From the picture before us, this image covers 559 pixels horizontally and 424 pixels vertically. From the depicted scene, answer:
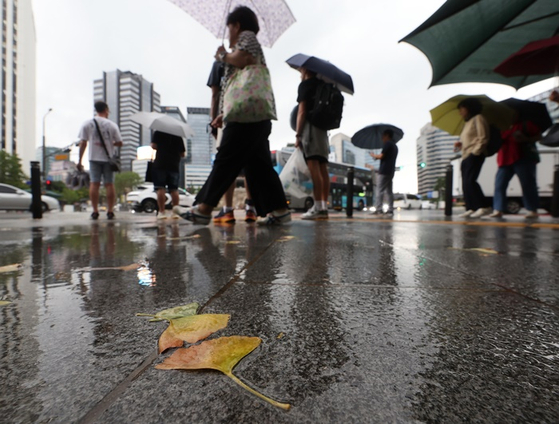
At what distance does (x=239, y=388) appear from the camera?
16.1 inches

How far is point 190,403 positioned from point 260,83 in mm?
2971

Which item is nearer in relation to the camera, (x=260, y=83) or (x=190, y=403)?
(x=190, y=403)

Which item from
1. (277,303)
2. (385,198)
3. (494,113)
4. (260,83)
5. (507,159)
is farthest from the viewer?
(385,198)

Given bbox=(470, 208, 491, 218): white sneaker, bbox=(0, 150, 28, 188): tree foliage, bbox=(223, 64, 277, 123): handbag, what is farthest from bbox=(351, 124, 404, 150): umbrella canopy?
bbox=(0, 150, 28, 188): tree foliage

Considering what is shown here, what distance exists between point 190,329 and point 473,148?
5.98 metres

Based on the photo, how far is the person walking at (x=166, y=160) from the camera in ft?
16.8

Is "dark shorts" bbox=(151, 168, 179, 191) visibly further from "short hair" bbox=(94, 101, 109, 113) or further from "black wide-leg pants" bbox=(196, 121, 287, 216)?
"black wide-leg pants" bbox=(196, 121, 287, 216)

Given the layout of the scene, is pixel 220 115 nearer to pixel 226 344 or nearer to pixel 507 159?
pixel 226 344

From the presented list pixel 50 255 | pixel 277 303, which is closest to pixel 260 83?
pixel 50 255

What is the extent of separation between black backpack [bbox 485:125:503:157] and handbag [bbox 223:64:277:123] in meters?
4.30

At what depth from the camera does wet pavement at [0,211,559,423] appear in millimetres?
369

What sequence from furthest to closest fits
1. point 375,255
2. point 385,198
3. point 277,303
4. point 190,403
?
point 385,198, point 375,255, point 277,303, point 190,403

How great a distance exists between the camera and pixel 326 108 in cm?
422

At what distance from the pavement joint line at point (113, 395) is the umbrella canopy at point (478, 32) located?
5.48 metres
